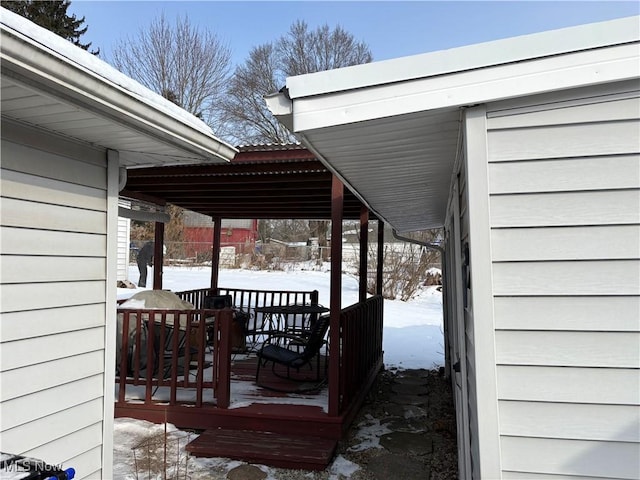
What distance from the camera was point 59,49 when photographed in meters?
1.62

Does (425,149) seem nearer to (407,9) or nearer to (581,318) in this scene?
(581,318)

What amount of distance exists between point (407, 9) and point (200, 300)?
553cm

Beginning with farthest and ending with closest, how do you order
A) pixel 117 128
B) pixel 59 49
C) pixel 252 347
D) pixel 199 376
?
pixel 252 347 < pixel 199 376 < pixel 117 128 < pixel 59 49

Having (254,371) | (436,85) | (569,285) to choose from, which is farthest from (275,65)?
(569,285)

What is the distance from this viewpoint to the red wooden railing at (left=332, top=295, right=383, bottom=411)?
4324 millimetres

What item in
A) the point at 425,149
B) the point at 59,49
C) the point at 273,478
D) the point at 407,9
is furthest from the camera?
the point at 407,9

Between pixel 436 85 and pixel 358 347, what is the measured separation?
3660 mm

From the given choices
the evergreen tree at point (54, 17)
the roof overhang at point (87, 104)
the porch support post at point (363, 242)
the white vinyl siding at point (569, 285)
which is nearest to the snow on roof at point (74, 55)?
the roof overhang at point (87, 104)

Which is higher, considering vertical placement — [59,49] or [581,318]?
[59,49]

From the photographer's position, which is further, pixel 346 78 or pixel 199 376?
pixel 199 376

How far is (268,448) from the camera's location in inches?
145

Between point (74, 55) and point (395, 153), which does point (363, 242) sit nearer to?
point (395, 153)

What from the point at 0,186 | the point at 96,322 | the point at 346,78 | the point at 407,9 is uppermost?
the point at 407,9

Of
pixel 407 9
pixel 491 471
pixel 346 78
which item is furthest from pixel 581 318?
pixel 407 9
